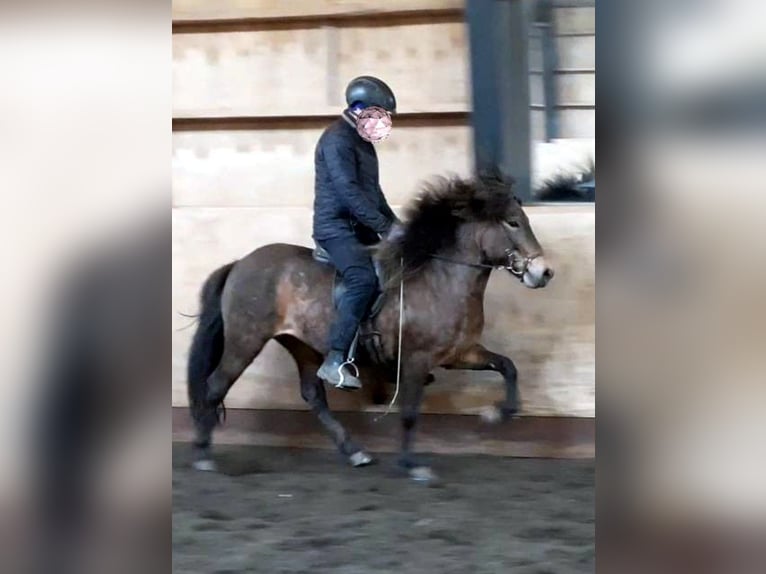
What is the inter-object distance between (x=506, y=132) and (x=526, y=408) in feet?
4.75

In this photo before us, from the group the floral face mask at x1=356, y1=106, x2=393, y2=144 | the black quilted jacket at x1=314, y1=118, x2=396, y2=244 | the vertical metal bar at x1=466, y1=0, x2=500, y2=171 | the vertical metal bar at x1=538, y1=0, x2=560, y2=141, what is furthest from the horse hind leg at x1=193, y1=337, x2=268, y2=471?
the vertical metal bar at x1=538, y1=0, x2=560, y2=141

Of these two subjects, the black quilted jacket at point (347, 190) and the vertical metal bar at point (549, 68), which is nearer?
the black quilted jacket at point (347, 190)

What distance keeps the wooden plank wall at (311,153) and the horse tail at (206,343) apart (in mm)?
90

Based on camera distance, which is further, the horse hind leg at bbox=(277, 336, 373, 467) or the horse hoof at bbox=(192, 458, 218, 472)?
the horse hind leg at bbox=(277, 336, 373, 467)

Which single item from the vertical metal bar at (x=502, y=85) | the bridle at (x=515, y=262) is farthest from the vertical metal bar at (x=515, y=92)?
the bridle at (x=515, y=262)

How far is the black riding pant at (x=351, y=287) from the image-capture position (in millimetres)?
4742

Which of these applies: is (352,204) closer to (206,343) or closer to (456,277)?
(456,277)

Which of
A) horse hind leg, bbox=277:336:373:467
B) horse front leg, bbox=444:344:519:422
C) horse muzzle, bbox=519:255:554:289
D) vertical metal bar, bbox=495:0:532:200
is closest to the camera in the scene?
horse muzzle, bbox=519:255:554:289

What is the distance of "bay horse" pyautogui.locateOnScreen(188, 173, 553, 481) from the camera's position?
479cm

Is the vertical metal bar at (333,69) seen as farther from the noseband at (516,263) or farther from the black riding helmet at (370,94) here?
the noseband at (516,263)

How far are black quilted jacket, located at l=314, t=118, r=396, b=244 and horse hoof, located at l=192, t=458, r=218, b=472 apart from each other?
1.26 metres

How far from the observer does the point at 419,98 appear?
5.32 meters

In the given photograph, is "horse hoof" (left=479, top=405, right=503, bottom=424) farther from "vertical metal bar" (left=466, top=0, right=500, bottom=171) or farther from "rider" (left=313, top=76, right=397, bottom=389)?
"vertical metal bar" (left=466, top=0, right=500, bottom=171)

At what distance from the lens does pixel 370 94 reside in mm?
4684
